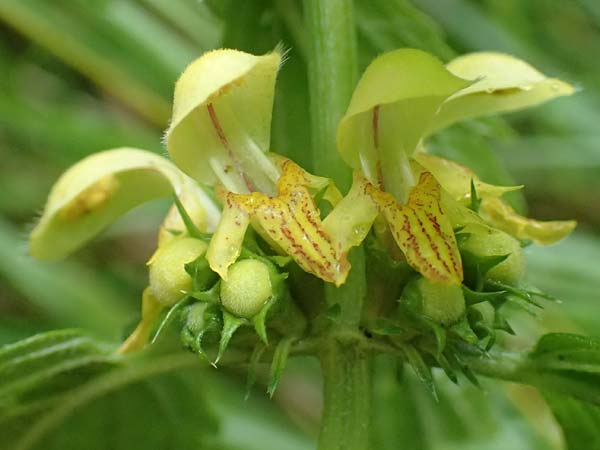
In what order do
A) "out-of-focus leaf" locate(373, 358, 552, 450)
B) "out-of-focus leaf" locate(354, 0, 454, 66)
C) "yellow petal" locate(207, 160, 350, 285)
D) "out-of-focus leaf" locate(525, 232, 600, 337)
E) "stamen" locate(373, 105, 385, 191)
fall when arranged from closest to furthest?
"yellow petal" locate(207, 160, 350, 285) < "stamen" locate(373, 105, 385, 191) < "out-of-focus leaf" locate(354, 0, 454, 66) < "out-of-focus leaf" locate(373, 358, 552, 450) < "out-of-focus leaf" locate(525, 232, 600, 337)

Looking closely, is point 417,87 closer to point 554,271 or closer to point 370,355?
point 370,355

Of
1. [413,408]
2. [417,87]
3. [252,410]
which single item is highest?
[417,87]

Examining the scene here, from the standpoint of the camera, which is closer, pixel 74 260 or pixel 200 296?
pixel 200 296

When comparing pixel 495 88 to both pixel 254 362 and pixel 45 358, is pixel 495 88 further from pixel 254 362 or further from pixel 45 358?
pixel 45 358

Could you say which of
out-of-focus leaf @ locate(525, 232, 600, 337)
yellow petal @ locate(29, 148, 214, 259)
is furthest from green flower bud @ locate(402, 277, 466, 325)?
out-of-focus leaf @ locate(525, 232, 600, 337)

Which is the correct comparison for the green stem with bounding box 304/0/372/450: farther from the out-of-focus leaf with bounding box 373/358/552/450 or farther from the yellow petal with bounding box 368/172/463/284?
the out-of-focus leaf with bounding box 373/358/552/450

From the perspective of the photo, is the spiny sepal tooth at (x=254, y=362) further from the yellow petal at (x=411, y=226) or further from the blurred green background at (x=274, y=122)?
the blurred green background at (x=274, y=122)

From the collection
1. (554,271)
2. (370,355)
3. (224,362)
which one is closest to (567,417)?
(370,355)
